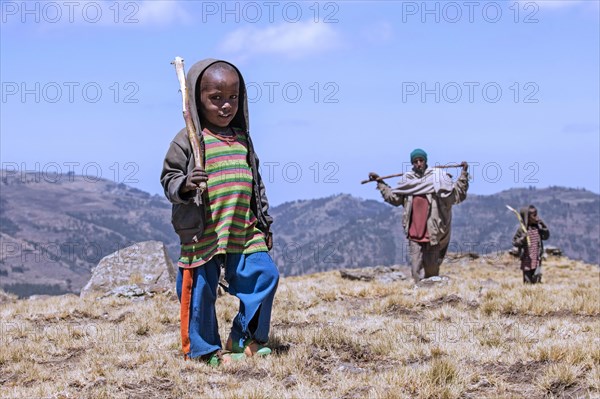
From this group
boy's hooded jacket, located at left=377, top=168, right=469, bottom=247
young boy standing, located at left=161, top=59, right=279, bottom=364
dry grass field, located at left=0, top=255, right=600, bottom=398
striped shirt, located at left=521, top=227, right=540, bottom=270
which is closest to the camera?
dry grass field, located at left=0, top=255, right=600, bottom=398

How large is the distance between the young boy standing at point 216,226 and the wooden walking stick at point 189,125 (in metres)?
0.05

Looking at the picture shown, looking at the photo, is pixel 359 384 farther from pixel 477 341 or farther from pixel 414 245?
pixel 414 245

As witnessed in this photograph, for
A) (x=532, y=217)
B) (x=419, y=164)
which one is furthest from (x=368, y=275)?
(x=419, y=164)

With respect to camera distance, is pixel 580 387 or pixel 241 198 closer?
pixel 580 387

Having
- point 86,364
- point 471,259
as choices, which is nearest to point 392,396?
point 86,364

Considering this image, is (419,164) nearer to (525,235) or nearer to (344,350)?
(525,235)

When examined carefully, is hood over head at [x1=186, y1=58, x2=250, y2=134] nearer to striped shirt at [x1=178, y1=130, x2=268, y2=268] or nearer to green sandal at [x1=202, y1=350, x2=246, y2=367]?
striped shirt at [x1=178, y1=130, x2=268, y2=268]

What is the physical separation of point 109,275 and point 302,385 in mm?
11592

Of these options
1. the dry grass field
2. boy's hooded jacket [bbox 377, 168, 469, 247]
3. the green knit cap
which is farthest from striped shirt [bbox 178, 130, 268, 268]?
the green knit cap

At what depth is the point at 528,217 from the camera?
17125 mm

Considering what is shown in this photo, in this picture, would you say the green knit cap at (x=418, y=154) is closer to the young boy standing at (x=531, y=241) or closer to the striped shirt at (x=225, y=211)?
the young boy standing at (x=531, y=241)

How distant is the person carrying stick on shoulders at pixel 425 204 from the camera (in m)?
14.3

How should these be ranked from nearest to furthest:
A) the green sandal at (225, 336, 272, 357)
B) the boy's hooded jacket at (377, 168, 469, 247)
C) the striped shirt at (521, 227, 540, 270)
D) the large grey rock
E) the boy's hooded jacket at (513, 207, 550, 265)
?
1. the green sandal at (225, 336, 272, 357)
2. the boy's hooded jacket at (377, 168, 469, 247)
3. the large grey rock
4. the striped shirt at (521, 227, 540, 270)
5. the boy's hooded jacket at (513, 207, 550, 265)

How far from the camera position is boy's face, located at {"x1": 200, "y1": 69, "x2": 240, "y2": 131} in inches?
266
